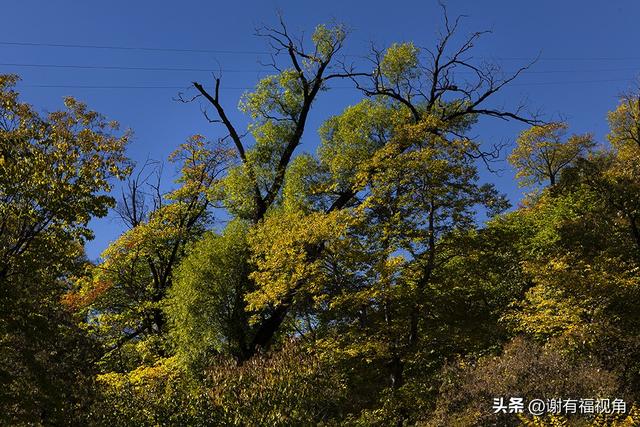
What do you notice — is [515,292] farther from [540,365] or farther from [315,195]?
[540,365]

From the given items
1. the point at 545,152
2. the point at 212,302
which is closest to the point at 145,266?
the point at 212,302

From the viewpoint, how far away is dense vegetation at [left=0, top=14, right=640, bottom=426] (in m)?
9.67

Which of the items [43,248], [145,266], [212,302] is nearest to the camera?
[43,248]

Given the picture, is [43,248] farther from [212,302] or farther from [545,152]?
[545,152]

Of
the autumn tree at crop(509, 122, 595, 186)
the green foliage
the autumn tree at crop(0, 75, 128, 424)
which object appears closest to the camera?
the autumn tree at crop(0, 75, 128, 424)

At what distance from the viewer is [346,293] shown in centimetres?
1373

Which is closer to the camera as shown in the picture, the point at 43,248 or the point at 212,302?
the point at 43,248

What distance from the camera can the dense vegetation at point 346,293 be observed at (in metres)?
9.67

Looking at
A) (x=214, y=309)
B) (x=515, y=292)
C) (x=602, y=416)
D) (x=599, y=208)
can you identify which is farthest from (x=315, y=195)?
(x=602, y=416)

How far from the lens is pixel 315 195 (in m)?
18.0

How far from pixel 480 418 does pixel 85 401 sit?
23.8ft

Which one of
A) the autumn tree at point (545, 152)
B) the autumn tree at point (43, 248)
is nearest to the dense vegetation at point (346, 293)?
the autumn tree at point (43, 248)

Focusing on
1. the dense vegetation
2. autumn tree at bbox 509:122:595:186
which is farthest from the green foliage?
autumn tree at bbox 509:122:595:186

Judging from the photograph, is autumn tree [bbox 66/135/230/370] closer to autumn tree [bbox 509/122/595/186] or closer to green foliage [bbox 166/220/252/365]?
green foliage [bbox 166/220/252/365]
